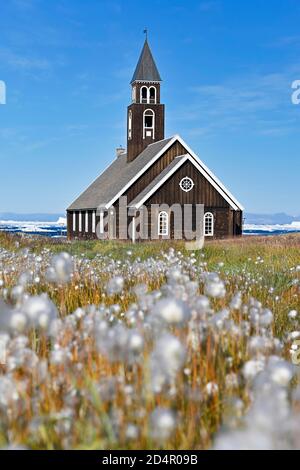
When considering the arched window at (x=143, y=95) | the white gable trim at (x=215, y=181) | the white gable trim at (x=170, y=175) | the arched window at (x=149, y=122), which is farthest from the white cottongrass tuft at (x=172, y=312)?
the arched window at (x=143, y=95)

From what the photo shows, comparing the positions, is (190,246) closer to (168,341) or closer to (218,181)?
(218,181)

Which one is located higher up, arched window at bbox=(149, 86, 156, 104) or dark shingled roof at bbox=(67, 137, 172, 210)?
arched window at bbox=(149, 86, 156, 104)

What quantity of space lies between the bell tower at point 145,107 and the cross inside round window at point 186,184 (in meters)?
6.99

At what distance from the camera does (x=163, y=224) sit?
4009 centimetres

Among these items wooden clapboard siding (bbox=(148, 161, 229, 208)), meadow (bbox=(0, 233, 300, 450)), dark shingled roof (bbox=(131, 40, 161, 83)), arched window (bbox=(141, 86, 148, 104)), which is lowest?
meadow (bbox=(0, 233, 300, 450))

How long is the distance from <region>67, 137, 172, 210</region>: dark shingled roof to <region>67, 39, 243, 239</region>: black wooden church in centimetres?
9

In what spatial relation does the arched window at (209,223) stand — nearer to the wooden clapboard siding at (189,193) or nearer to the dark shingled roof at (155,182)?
the wooden clapboard siding at (189,193)

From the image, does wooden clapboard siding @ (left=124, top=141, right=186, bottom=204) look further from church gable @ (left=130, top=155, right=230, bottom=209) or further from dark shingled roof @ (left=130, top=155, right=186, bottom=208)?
church gable @ (left=130, top=155, right=230, bottom=209)

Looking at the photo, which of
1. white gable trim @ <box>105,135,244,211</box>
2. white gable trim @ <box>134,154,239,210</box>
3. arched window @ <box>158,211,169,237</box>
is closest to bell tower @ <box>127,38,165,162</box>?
white gable trim @ <box>105,135,244,211</box>

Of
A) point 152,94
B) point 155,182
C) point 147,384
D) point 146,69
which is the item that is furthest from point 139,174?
point 147,384

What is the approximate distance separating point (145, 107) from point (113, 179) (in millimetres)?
5828

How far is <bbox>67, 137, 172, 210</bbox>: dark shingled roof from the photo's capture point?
138 feet

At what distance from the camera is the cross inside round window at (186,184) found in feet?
132

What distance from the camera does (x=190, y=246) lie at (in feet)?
80.3
